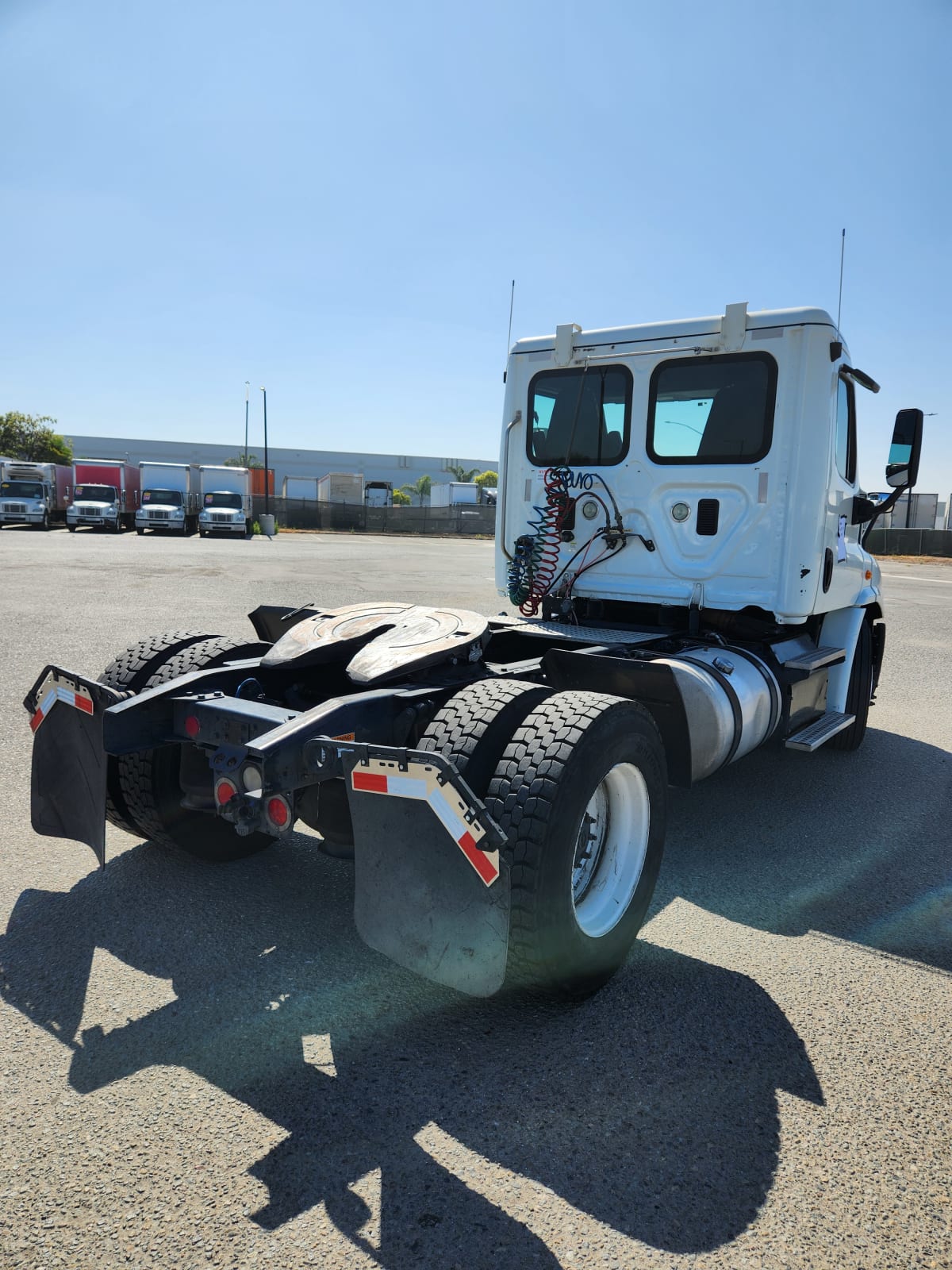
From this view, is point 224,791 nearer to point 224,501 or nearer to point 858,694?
point 858,694

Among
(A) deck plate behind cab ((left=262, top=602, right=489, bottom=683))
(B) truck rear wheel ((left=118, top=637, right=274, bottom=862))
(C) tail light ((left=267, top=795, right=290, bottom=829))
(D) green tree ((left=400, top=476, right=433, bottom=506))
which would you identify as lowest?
(B) truck rear wheel ((left=118, top=637, right=274, bottom=862))

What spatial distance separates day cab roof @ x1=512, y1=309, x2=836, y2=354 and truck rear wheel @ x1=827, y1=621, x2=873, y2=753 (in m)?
A: 2.47

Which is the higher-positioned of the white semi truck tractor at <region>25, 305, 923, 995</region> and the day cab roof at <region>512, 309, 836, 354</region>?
the day cab roof at <region>512, 309, 836, 354</region>

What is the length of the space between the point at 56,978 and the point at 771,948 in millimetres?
2678

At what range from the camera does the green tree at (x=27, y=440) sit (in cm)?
6512

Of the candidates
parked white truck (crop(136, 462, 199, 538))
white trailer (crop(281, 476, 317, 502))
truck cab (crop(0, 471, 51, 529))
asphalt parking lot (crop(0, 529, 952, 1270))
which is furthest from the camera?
white trailer (crop(281, 476, 317, 502))

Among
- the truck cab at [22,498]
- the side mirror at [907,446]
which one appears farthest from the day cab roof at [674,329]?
the truck cab at [22,498]

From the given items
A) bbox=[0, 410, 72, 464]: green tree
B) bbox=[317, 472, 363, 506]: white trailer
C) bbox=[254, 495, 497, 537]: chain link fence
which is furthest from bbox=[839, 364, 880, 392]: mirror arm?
bbox=[0, 410, 72, 464]: green tree

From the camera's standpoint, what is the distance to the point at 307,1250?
1.94 meters

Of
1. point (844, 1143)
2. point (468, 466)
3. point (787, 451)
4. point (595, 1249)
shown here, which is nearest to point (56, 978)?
Result: point (595, 1249)

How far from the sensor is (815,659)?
5.38 m

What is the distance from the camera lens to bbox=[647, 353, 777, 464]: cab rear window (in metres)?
5.07

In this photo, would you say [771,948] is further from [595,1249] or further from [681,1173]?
[595,1249]

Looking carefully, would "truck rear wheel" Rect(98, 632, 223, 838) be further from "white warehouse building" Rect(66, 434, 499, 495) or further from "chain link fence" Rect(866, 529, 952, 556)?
"white warehouse building" Rect(66, 434, 499, 495)
